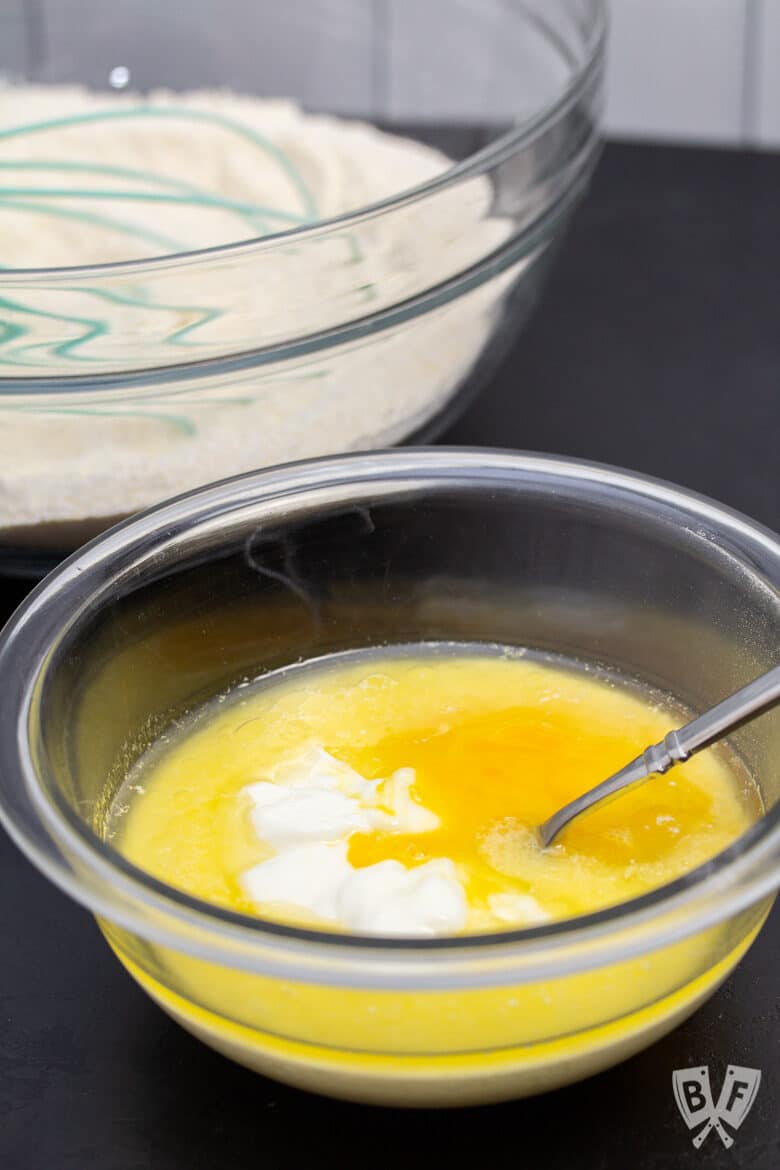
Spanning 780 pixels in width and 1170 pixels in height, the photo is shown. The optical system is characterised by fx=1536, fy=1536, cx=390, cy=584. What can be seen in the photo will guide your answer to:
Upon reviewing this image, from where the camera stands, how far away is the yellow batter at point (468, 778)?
2.42 ft

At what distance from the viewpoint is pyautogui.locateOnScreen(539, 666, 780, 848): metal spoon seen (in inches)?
27.9

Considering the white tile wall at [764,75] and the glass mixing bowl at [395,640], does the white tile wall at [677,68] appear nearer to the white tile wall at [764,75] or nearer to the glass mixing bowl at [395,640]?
the white tile wall at [764,75]

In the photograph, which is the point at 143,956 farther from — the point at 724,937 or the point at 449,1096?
the point at 724,937

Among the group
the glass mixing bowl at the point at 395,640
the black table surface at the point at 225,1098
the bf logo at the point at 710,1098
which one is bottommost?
the black table surface at the point at 225,1098

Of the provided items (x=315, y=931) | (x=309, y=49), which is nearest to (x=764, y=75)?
(x=309, y=49)

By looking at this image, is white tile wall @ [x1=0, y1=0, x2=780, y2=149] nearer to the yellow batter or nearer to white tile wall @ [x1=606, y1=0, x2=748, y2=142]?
the yellow batter

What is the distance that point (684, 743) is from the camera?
728mm

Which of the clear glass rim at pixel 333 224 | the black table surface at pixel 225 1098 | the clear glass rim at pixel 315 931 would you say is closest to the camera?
the clear glass rim at pixel 315 931

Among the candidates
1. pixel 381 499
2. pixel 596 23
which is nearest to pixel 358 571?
pixel 381 499

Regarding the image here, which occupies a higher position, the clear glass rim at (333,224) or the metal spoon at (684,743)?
the clear glass rim at (333,224)

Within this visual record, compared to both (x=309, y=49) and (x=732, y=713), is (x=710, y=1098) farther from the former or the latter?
(x=309, y=49)

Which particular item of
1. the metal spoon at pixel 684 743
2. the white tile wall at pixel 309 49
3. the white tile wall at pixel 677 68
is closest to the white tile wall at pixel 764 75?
the white tile wall at pixel 677 68

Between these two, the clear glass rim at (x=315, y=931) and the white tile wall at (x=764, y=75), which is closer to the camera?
the clear glass rim at (x=315, y=931)

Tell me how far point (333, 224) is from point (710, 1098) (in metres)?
0.53
